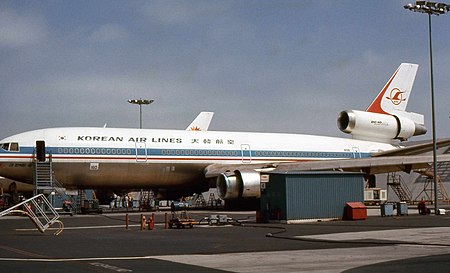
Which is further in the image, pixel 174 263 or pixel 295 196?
pixel 295 196

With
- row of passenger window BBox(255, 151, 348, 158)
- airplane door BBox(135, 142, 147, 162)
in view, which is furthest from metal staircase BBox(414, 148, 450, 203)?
airplane door BBox(135, 142, 147, 162)

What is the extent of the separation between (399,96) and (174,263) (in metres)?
39.2

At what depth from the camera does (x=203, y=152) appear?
43.4 metres

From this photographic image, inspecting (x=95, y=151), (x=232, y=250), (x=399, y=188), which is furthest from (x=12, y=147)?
(x=399, y=188)

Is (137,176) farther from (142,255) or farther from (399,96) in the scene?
(142,255)

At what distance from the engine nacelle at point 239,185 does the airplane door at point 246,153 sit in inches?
249

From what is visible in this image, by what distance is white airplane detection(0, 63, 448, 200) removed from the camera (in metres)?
38.7

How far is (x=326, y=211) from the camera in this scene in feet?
104

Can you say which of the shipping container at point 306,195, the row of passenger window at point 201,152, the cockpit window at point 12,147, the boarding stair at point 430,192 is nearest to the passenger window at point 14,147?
the cockpit window at point 12,147

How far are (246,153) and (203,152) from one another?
3.30 m

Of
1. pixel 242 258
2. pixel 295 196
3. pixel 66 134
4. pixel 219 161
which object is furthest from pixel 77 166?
pixel 242 258

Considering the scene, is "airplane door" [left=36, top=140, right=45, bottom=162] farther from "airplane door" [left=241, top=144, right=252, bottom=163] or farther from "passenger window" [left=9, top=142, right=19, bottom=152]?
"airplane door" [left=241, top=144, right=252, bottom=163]

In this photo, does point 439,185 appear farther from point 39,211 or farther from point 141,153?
point 39,211

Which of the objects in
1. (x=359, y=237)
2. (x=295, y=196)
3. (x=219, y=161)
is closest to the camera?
(x=359, y=237)
